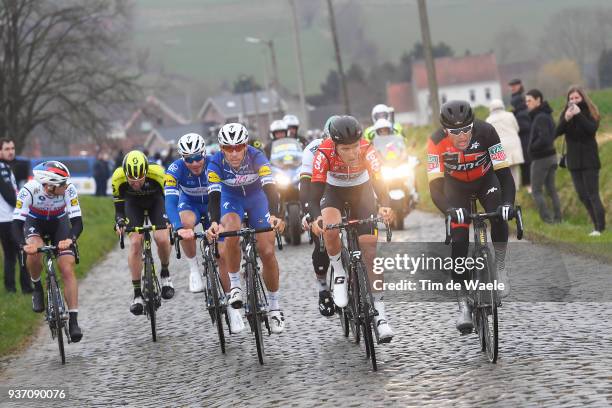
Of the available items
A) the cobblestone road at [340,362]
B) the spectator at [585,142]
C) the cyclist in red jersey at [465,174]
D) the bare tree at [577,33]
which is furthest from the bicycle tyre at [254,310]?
the bare tree at [577,33]

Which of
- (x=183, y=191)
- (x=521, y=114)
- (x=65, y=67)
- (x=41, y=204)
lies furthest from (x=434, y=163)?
(x=65, y=67)

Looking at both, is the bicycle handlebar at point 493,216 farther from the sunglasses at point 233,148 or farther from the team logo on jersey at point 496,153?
the sunglasses at point 233,148

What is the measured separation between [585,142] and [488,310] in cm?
723

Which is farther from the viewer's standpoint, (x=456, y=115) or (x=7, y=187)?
(x=7, y=187)

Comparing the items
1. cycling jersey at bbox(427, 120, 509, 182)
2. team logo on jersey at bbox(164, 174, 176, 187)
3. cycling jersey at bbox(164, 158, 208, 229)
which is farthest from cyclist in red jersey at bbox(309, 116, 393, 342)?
team logo on jersey at bbox(164, 174, 176, 187)

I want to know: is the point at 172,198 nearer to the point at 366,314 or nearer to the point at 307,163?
the point at 307,163

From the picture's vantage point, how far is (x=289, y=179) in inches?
775

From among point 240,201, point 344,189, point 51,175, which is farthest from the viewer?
point 51,175

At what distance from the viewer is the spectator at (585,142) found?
15.2m

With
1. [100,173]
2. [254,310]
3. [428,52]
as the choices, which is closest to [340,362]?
[254,310]

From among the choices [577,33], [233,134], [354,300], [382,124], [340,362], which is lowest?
[340,362]

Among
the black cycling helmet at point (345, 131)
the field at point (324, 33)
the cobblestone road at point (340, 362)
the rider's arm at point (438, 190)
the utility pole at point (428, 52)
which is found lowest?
the cobblestone road at point (340, 362)

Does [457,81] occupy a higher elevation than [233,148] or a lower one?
higher

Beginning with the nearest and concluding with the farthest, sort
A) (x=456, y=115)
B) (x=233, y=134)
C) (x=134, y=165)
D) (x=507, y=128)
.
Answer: (x=456, y=115), (x=233, y=134), (x=134, y=165), (x=507, y=128)
